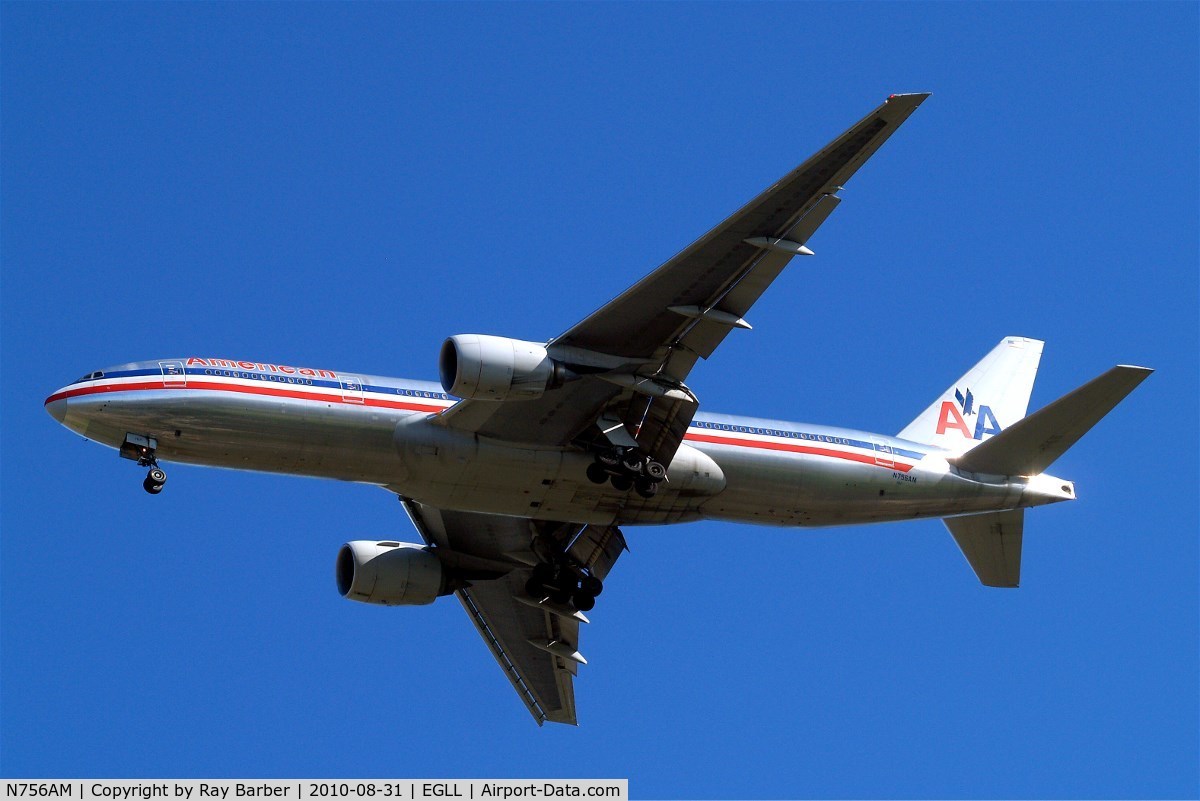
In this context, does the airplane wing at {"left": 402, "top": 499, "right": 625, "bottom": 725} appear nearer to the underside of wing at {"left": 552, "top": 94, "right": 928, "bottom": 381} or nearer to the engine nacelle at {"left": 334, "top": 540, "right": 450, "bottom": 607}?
the engine nacelle at {"left": 334, "top": 540, "right": 450, "bottom": 607}

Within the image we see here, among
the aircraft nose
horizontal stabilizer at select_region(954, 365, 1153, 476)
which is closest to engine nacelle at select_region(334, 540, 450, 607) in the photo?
the aircraft nose

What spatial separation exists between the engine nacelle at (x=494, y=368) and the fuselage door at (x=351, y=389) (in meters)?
2.43

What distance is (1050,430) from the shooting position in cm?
4297

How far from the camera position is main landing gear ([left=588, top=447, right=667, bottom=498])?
40094mm

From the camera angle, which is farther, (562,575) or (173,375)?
(562,575)

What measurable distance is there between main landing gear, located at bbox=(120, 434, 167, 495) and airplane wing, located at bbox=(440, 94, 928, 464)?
6.56 meters

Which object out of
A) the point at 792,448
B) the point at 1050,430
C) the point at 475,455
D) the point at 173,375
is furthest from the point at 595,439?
the point at 1050,430

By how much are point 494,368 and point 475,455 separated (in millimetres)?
3415

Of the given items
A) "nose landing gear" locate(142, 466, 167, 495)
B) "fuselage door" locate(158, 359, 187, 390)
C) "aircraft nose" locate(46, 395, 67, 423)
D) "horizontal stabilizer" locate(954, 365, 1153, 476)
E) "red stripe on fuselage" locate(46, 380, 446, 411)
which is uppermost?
"horizontal stabilizer" locate(954, 365, 1153, 476)

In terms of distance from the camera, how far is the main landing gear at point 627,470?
40094mm

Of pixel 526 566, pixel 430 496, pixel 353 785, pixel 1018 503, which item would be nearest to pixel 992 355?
pixel 1018 503

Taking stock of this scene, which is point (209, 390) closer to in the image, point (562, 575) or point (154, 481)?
point (154, 481)

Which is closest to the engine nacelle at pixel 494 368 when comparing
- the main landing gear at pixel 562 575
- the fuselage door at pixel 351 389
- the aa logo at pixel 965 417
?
the fuselage door at pixel 351 389

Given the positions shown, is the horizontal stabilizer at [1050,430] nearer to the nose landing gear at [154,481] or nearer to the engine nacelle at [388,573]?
the engine nacelle at [388,573]
